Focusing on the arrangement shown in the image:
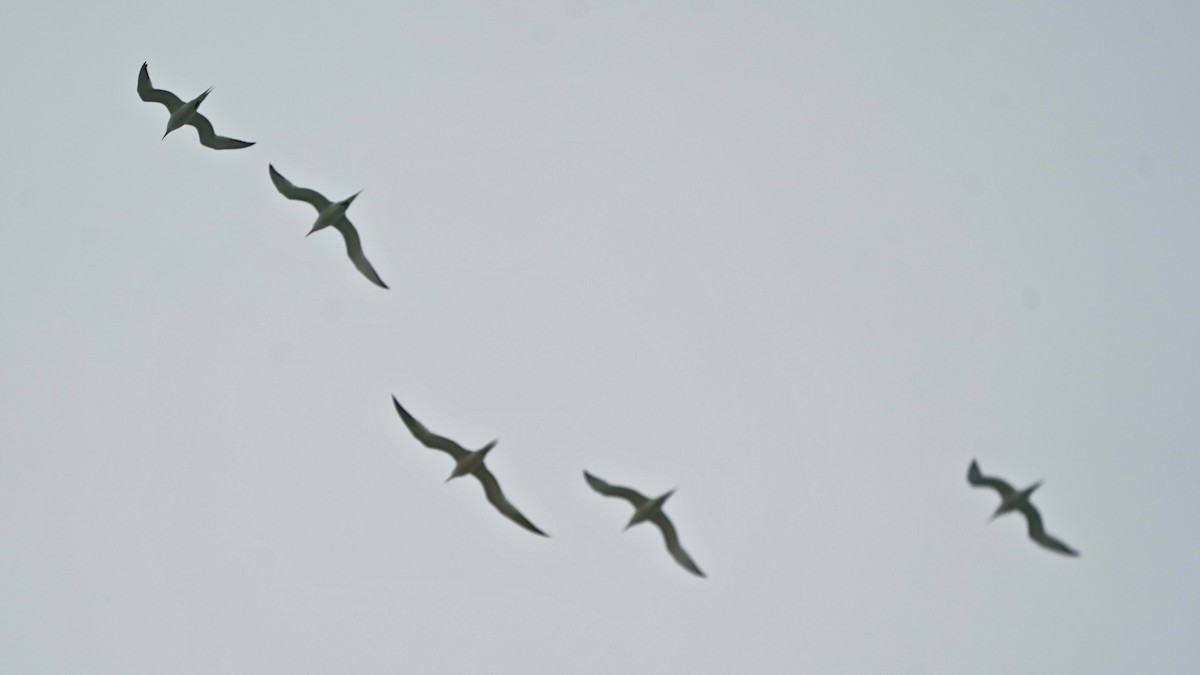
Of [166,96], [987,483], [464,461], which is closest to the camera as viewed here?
[987,483]

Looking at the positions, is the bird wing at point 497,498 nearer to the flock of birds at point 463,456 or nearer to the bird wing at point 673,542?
the flock of birds at point 463,456

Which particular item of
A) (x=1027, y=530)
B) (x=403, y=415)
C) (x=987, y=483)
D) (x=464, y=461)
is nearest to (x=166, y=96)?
(x=403, y=415)

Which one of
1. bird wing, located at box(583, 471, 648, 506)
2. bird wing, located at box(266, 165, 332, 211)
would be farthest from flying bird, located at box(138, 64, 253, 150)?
bird wing, located at box(583, 471, 648, 506)

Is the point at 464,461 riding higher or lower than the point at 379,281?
lower

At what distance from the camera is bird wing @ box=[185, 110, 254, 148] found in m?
28.2

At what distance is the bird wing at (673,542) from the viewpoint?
26.2 m

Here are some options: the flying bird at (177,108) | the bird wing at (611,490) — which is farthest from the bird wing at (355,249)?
the bird wing at (611,490)

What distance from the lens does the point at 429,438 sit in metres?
26.0

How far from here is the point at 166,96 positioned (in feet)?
90.8

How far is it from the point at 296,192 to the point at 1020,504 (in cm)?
1965

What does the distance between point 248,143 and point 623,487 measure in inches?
521

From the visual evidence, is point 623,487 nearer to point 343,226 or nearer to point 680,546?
point 680,546

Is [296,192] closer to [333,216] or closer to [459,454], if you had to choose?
[333,216]

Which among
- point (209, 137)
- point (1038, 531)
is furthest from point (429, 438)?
point (1038, 531)
